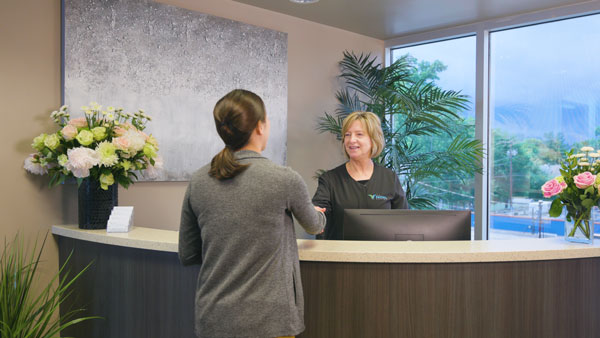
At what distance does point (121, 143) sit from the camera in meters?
2.42

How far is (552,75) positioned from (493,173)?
3.08ft

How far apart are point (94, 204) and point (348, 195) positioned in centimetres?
132

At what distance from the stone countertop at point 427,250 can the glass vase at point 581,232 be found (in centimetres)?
3

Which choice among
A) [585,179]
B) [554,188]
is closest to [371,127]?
[554,188]

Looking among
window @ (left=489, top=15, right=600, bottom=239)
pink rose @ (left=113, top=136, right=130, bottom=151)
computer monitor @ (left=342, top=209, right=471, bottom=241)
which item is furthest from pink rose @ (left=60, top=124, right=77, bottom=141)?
window @ (left=489, top=15, right=600, bottom=239)

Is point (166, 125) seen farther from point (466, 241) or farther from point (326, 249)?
point (466, 241)

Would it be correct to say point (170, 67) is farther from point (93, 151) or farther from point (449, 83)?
point (449, 83)

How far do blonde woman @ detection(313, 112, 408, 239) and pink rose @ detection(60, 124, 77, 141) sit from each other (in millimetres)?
1267

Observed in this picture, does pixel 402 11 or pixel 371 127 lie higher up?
pixel 402 11

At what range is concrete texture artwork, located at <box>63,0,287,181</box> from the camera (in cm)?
292

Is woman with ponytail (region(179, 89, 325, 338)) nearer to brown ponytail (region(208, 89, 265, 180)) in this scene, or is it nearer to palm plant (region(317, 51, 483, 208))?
brown ponytail (region(208, 89, 265, 180))

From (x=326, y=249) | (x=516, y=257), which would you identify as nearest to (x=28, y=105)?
(x=326, y=249)

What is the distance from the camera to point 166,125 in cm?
331

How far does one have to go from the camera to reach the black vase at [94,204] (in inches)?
98.5
